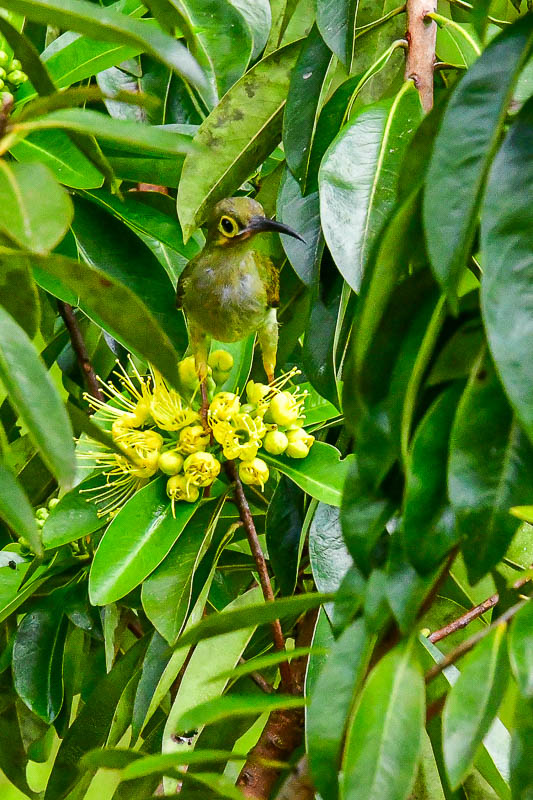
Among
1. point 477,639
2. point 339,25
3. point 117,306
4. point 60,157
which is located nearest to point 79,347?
point 60,157

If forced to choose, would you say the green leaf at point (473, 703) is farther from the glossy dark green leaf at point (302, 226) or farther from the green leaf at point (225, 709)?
the glossy dark green leaf at point (302, 226)

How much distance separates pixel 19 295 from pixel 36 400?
16 cm

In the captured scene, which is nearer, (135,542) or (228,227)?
(135,542)

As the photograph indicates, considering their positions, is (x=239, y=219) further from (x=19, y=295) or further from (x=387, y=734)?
(x=387, y=734)

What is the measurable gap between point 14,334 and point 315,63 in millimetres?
780

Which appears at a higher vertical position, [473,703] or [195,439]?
[473,703]

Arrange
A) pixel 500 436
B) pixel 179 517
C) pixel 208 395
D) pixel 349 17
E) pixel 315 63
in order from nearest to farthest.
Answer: pixel 500 436
pixel 349 17
pixel 315 63
pixel 179 517
pixel 208 395

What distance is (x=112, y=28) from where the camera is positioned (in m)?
0.71

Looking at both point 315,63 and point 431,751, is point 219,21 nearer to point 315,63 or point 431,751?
point 315,63

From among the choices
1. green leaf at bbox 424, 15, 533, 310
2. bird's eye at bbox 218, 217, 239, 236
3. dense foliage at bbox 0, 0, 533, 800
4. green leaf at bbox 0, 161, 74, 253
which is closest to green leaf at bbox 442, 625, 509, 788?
dense foliage at bbox 0, 0, 533, 800

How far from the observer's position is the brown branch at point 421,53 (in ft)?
4.26

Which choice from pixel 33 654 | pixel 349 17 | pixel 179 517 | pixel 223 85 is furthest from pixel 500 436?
pixel 33 654

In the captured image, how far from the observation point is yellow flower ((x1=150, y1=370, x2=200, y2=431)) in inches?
58.6

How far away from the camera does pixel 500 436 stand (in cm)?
69
